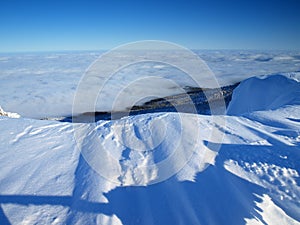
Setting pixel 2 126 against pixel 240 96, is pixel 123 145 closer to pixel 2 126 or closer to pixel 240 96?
pixel 2 126

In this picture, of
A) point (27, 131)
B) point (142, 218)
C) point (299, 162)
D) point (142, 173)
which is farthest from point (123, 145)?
point (299, 162)

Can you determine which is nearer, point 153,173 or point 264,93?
point 153,173

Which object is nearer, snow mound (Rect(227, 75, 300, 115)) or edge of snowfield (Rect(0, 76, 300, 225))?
edge of snowfield (Rect(0, 76, 300, 225))

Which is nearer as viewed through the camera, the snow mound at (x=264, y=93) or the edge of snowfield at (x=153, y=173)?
the edge of snowfield at (x=153, y=173)
